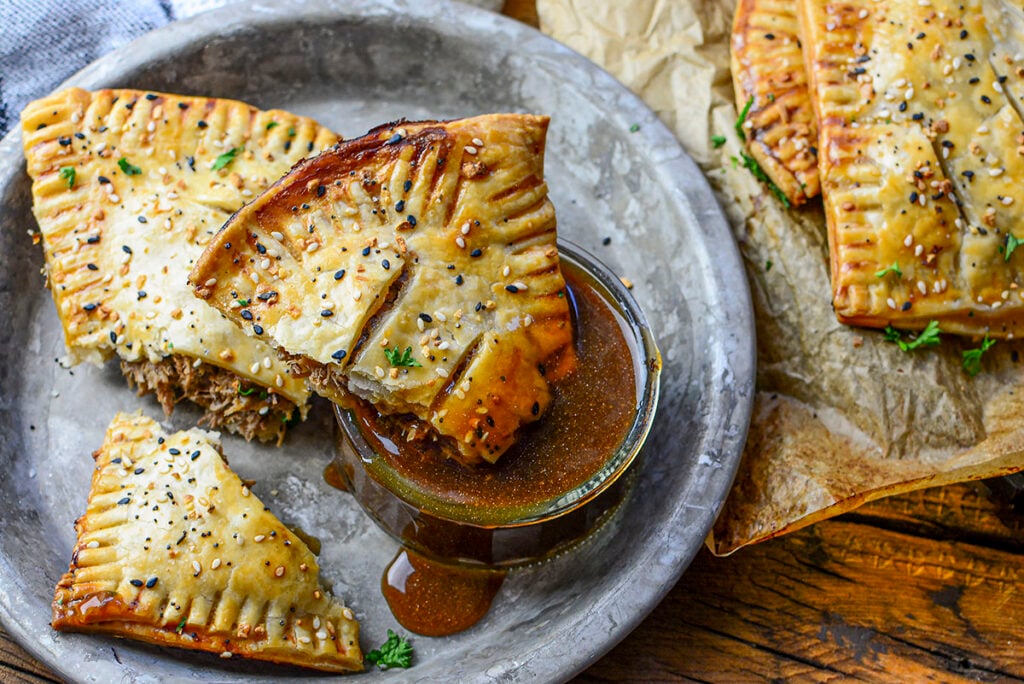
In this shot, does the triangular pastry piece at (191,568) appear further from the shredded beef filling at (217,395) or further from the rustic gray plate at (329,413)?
the shredded beef filling at (217,395)

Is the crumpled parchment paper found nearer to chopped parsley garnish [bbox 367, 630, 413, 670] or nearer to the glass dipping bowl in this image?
the glass dipping bowl

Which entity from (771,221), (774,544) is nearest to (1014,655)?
(774,544)

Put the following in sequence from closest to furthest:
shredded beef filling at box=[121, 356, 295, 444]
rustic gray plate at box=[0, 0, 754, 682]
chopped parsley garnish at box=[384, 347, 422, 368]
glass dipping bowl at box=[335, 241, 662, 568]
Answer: chopped parsley garnish at box=[384, 347, 422, 368], glass dipping bowl at box=[335, 241, 662, 568], rustic gray plate at box=[0, 0, 754, 682], shredded beef filling at box=[121, 356, 295, 444]

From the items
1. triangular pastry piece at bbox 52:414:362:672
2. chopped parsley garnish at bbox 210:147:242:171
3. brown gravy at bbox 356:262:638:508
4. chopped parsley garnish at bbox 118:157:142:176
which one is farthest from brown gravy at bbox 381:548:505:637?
chopped parsley garnish at bbox 118:157:142:176

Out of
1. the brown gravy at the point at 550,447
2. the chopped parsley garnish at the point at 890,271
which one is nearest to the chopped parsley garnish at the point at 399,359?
the brown gravy at the point at 550,447

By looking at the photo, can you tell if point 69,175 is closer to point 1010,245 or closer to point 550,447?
point 550,447

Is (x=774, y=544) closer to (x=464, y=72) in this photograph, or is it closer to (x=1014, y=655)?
(x=1014, y=655)

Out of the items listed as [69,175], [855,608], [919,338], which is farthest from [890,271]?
[69,175]
